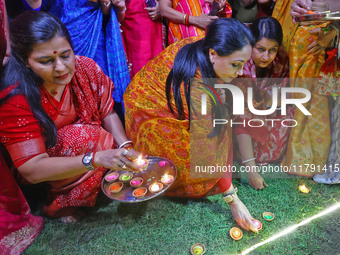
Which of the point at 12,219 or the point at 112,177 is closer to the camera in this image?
the point at 12,219

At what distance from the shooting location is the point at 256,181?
2303mm

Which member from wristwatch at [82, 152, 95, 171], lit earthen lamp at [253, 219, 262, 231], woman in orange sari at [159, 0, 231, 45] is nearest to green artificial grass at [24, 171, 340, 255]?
lit earthen lamp at [253, 219, 262, 231]

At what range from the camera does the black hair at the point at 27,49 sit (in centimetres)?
151

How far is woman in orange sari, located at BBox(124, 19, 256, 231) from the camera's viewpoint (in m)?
1.83

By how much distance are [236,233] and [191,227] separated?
31cm

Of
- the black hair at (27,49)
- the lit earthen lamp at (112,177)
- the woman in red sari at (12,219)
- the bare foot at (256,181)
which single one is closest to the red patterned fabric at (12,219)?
the woman in red sari at (12,219)

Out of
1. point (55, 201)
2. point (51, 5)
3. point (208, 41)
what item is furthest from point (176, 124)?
point (51, 5)

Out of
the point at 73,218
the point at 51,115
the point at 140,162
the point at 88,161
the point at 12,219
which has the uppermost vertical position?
the point at 51,115

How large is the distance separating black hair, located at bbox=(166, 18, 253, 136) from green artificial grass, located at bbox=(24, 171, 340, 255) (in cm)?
65

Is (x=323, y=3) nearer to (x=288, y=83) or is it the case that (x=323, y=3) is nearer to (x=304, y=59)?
(x=304, y=59)

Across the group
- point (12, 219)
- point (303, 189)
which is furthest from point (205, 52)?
point (12, 219)

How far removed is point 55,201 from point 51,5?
1379 mm

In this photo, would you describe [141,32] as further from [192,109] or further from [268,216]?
[268,216]

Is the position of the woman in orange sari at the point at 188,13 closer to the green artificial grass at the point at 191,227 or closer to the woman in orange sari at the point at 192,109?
the woman in orange sari at the point at 192,109
